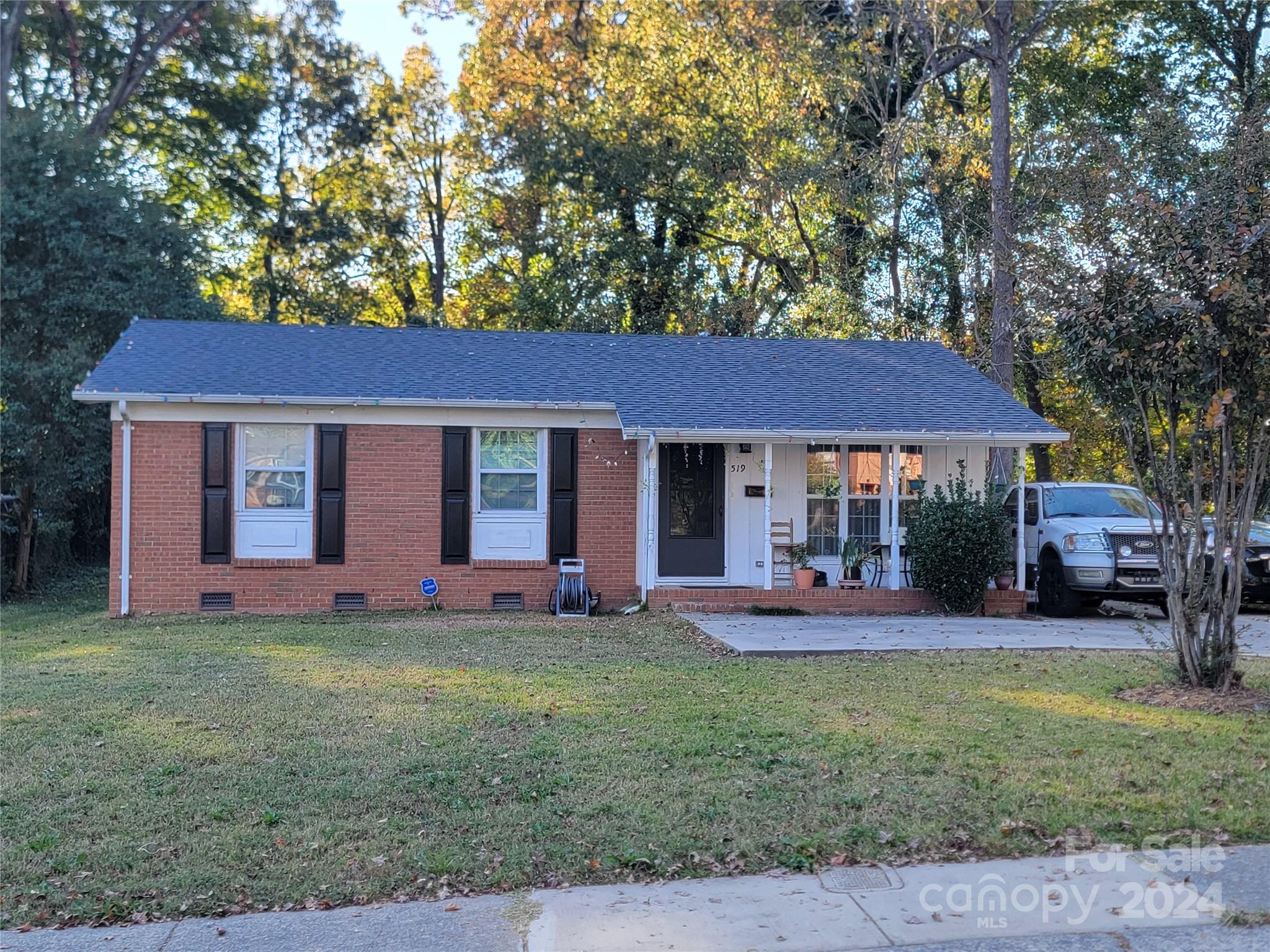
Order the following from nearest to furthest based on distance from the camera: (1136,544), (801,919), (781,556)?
(801,919) < (1136,544) < (781,556)

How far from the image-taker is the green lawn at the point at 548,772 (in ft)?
16.4

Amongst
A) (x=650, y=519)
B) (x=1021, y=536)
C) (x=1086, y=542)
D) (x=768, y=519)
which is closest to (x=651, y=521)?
(x=650, y=519)

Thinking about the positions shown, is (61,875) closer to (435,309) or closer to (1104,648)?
(1104,648)

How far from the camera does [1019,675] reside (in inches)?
369

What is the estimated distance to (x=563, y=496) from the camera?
50.2 ft

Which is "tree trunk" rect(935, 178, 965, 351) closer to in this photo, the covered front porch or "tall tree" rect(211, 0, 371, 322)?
the covered front porch

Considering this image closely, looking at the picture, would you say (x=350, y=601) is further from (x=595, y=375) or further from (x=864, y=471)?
(x=864, y=471)

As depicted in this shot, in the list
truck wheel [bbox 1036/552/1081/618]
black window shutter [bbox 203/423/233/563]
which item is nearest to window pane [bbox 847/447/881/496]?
truck wheel [bbox 1036/552/1081/618]

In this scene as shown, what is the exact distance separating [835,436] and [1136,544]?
4.08 m

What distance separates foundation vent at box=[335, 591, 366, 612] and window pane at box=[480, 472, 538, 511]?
2068 millimetres

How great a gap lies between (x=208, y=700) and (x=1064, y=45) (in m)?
27.4

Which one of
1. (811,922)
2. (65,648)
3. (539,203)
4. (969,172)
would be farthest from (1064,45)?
(811,922)

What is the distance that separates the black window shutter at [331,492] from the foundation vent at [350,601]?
460 mm

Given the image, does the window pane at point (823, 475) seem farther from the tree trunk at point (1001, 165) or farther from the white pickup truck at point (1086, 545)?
the tree trunk at point (1001, 165)
